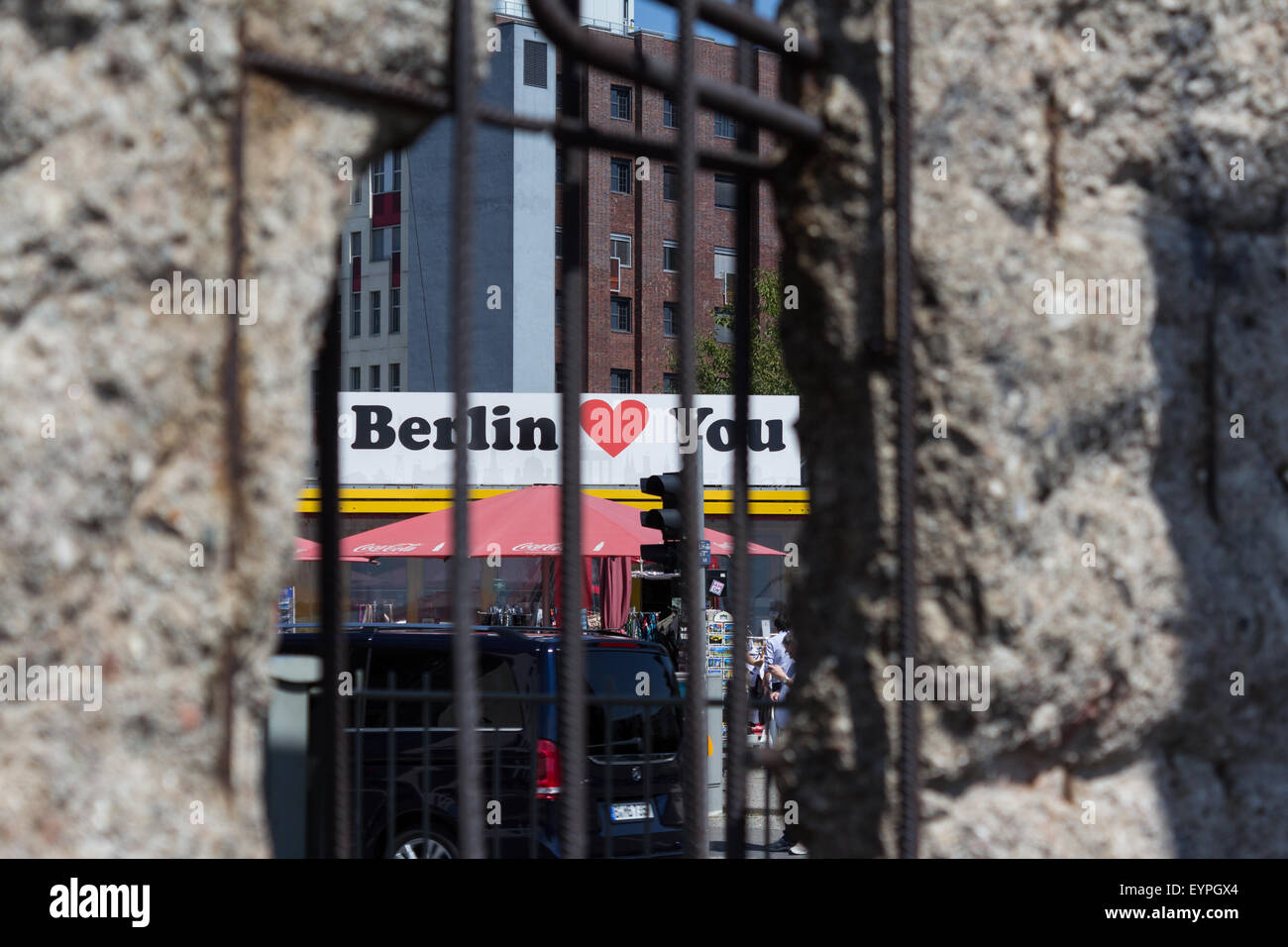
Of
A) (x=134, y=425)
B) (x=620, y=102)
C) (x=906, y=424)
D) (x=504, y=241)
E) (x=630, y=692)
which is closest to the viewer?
(x=134, y=425)

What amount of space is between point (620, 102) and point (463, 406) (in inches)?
1579

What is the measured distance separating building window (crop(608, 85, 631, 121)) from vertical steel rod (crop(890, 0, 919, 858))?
38.9m

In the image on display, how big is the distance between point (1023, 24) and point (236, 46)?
1.46 metres

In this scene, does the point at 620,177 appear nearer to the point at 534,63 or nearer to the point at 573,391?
the point at 534,63

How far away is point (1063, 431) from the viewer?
8.26 feet

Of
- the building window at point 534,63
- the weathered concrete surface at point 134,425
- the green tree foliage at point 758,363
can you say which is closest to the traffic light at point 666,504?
the weathered concrete surface at point 134,425

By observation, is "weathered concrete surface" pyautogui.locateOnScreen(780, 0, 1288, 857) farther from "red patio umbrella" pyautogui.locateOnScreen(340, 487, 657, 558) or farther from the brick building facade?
the brick building facade

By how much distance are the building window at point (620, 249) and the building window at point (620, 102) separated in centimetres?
367

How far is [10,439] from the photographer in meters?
1.72

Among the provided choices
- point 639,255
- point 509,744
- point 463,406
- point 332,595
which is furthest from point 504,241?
point 463,406

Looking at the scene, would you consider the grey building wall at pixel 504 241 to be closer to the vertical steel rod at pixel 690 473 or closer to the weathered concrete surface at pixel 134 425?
the vertical steel rod at pixel 690 473

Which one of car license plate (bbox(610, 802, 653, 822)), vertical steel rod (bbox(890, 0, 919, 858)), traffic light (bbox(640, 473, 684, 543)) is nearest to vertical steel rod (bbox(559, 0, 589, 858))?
vertical steel rod (bbox(890, 0, 919, 858))

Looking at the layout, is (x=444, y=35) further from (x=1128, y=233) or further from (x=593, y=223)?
(x=593, y=223)

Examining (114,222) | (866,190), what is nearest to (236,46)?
(114,222)
